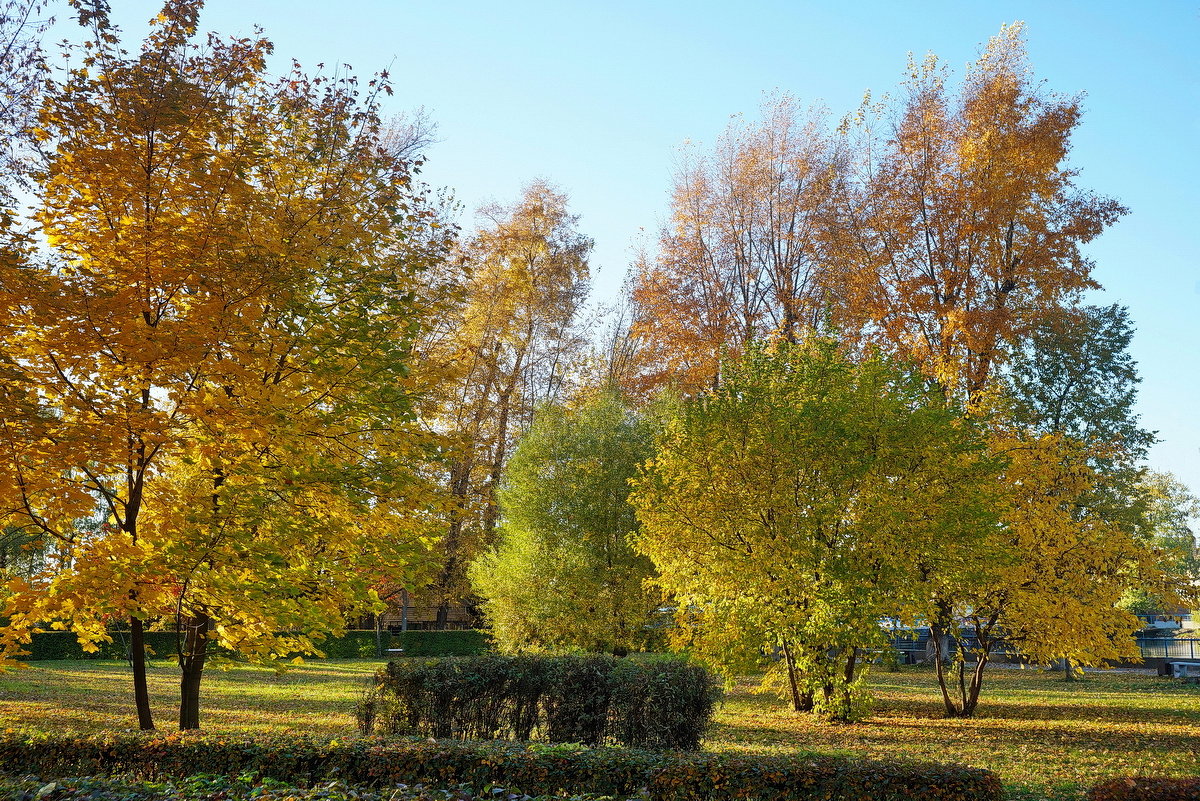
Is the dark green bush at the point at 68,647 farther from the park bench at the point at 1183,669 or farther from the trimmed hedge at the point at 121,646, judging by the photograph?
the park bench at the point at 1183,669

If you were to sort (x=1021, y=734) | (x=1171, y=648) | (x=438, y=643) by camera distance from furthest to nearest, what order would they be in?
1. (x=1171, y=648)
2. (x=438, y=643)
3. (x=1021, y=734)

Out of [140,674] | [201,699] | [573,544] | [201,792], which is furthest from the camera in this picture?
[573,544]

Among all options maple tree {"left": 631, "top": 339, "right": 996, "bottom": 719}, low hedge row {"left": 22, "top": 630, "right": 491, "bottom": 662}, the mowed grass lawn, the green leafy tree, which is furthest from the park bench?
low hedge row {"left": 22, "top": 630, "right": 491, "bottom": 662}

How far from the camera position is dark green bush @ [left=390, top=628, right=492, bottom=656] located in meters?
31.9

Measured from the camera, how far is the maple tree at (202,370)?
7.03 m

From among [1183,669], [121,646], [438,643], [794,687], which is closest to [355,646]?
[438,643]

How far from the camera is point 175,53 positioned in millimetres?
8203

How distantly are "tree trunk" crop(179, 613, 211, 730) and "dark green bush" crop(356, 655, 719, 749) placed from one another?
1.89 meters

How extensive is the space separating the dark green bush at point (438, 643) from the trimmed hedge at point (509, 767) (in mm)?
24986

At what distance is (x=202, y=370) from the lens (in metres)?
7.73

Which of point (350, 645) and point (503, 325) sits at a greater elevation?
point (503, 325)

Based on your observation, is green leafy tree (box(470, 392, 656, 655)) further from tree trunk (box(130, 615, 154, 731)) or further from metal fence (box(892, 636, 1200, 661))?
metal fence (box(892, 636, 1200, 661))

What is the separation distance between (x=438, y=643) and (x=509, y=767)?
2684 cm

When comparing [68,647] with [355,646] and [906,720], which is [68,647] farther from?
[906,720]
